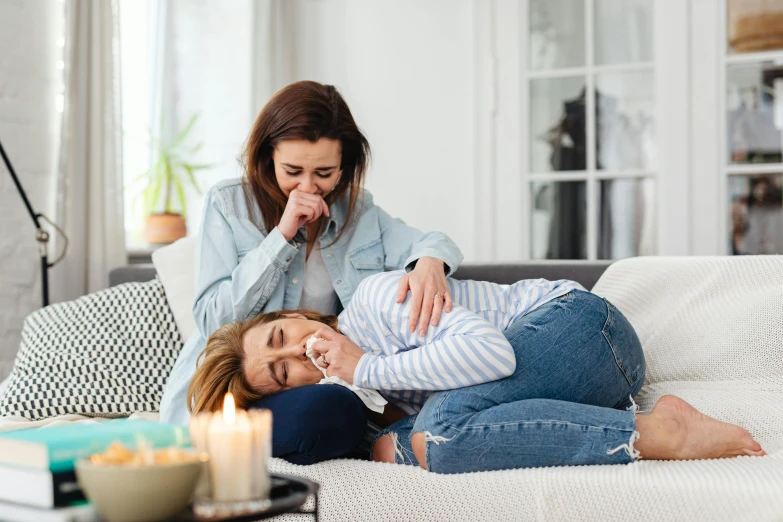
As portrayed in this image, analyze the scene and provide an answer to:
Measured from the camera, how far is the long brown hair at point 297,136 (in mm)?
1886

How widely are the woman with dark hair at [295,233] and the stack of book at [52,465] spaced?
88cm

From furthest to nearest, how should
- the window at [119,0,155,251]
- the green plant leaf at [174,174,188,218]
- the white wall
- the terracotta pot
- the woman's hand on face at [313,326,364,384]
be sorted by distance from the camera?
the white wall, the window at [119,0,155,251], the green plant leaf at [174,174,188,218], the terracotta pot, the woman's hand on face at [313,326,364,384]

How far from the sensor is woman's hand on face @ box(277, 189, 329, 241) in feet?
6.12

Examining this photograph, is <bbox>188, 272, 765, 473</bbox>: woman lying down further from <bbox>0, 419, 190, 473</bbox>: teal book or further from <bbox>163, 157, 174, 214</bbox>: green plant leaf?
<bbox>163, 157, 174, 214</bbox>: green plant leaf

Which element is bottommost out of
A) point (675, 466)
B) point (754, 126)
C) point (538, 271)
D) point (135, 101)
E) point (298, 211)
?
point (675, 466)

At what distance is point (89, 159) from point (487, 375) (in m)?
2.02

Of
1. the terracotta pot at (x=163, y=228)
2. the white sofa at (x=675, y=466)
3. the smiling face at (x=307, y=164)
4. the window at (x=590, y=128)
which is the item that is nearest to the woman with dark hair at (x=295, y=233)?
the smiling face at (x=307, y=164)

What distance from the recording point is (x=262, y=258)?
186 centimetres

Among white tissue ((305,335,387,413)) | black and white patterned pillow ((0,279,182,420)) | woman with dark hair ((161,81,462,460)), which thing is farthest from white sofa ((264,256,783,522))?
black and white patterned pillow ((0,279,182,420))

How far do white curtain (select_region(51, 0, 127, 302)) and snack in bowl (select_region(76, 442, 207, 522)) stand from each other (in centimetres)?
220

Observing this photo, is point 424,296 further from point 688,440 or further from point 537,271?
point 537,271

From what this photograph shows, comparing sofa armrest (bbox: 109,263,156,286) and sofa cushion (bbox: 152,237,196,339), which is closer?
sofa cushion (bbox: 152,237,196,339)

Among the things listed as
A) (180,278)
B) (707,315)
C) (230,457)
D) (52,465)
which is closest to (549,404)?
(707,315)

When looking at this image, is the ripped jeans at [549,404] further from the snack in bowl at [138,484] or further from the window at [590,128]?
the window at [590,128]
